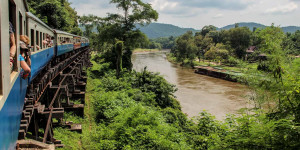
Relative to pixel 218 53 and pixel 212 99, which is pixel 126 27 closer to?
pixel 212 99

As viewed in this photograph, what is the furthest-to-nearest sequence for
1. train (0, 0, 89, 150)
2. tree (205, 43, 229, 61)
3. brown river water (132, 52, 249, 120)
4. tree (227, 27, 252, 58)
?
tree (227, 27, 252, 58) < tree (205, 43, 229, 61) < brown river water (132, 52, 249, 120) < train (0, 0, 89, 150)

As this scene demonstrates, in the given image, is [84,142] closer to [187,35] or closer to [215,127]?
[215,127]

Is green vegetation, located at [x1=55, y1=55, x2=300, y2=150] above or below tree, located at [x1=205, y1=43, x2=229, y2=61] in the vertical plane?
below

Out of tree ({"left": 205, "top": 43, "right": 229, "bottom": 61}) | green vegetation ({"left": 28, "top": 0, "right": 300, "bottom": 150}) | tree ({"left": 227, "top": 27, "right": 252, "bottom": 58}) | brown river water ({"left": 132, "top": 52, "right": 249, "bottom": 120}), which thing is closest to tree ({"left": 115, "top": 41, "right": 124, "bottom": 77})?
green vegetation ({"left": 28, "top": 0, "right": 300, "bottom": 150})

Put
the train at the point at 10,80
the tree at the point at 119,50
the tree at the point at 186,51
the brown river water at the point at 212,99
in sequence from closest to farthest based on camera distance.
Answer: the train at the point at 10,80, the brown river water at the point at 212,99, the tree at the point at 119,50, the tree at the point at 186,51

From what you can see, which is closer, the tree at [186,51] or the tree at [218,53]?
the tree at [218,53]

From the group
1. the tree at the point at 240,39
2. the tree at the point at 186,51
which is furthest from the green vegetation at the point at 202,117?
the tree at the point at 240,39

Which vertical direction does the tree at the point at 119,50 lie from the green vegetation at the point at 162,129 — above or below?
above

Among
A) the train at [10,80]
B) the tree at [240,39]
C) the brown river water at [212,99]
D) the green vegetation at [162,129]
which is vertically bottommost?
the brown river water at [212,99]

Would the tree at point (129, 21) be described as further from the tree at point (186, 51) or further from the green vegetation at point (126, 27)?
the tree at point (186, 51)

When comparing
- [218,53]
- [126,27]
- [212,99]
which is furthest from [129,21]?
[218,53]

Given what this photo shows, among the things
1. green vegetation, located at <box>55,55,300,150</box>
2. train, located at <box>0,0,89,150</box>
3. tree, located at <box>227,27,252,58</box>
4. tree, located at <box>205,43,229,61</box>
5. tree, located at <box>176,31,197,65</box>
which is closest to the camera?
train, located at <box>0,0,89,150</box>

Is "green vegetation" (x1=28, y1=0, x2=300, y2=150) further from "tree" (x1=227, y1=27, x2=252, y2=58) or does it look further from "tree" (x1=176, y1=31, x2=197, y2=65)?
"tree" (x1=227, y1=27, x2=252, y2=58)

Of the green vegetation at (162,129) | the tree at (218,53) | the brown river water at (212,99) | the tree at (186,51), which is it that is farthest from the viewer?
the tree at (186,51)
